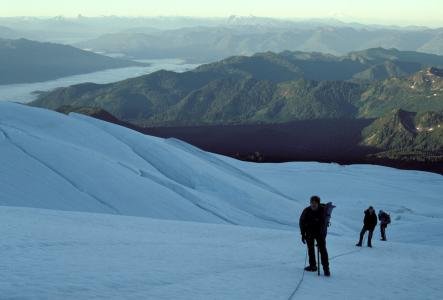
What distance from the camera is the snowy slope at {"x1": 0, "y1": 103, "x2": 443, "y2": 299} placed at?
1128 cm

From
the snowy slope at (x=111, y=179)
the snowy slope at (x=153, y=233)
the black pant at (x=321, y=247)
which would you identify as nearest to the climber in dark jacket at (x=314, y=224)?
the black pant at (x=321, y=247)

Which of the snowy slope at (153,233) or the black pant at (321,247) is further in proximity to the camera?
the black pant at (321,247)

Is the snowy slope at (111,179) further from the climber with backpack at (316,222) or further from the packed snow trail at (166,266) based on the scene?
the climber with backpack at (316,222)

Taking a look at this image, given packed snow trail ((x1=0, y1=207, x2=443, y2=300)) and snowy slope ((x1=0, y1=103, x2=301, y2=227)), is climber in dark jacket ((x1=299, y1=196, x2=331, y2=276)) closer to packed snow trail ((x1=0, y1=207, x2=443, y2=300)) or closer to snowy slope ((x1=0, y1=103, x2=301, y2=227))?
packed snow trail ((x1=0, y1=207, x2=443, y2=300))

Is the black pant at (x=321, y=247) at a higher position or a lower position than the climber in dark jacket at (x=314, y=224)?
lower

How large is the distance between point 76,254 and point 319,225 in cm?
610

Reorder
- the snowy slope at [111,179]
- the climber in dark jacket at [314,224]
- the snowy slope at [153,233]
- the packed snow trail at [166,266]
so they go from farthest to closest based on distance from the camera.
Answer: the snowy slope at [111,179]
the climber in dark jacket at [314,224]
the snowy slope at [153,233]
the packed snow trail at [166,266]

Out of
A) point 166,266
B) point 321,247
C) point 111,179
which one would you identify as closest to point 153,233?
point 166,266

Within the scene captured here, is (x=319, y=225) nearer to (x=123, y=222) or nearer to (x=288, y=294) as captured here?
(x=288, y=294)

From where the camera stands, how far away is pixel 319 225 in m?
13.7

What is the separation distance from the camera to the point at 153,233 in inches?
763

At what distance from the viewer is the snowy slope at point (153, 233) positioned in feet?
37.0

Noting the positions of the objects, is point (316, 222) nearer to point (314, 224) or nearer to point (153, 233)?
point (314, 224)

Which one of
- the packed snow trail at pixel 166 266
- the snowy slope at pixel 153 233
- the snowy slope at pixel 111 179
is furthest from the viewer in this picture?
the snowy slope at pixel 111 179
